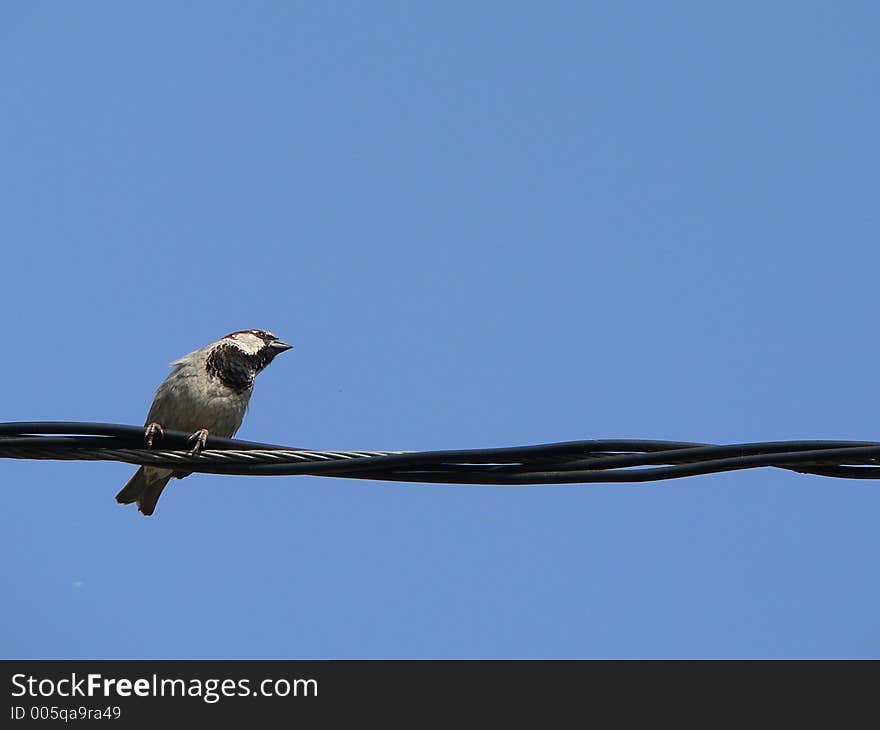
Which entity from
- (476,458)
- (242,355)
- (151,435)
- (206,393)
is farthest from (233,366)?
(476,458)

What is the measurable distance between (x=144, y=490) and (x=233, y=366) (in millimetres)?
1134

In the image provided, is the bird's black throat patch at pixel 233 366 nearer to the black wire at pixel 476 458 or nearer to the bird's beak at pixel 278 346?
the bird's beak at pixel 278 346

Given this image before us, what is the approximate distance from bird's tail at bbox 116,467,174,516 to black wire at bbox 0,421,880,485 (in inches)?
137

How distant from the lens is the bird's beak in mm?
8336

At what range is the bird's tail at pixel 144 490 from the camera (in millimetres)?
8141

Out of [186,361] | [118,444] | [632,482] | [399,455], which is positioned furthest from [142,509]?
[632,482]

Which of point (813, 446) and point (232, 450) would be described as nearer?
point (813, 446)

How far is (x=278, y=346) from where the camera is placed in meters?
8.36

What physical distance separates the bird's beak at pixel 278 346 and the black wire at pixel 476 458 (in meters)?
3.59

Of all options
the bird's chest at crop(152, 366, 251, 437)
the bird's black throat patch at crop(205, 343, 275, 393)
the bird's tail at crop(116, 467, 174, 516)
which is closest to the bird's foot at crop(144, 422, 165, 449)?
the bird's chest at crop(152, 366, 251, 437)

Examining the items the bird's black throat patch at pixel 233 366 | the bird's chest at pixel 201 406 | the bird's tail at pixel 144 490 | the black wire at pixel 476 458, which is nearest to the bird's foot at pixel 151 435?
the black wire at pixel 476 458

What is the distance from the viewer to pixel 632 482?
166 inches
